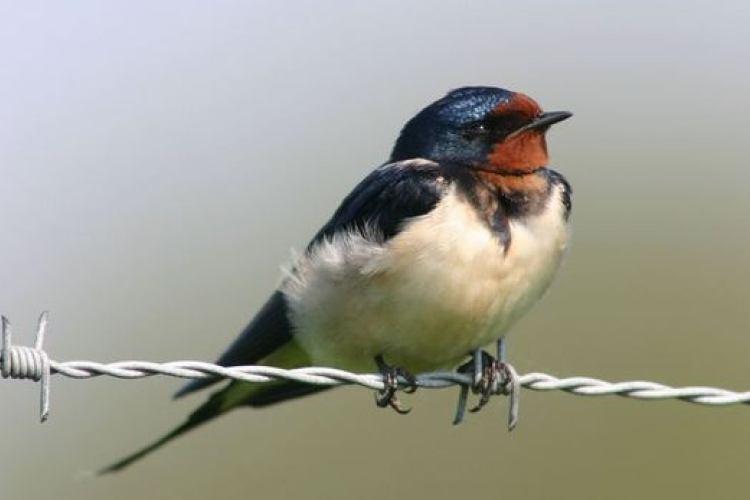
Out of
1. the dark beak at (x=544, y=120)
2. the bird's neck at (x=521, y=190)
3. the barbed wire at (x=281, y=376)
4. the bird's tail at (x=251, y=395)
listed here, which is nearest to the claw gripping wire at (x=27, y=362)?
the barbed wire at (x=281, y=376)

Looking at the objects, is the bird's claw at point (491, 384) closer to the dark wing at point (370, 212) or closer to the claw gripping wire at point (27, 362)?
the dark wing at point (370, 212)

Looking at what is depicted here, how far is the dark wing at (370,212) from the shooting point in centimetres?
396

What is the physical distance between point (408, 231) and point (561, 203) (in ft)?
1.22

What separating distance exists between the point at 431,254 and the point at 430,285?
6 cm

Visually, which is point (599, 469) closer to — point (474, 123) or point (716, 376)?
point (716, 376)

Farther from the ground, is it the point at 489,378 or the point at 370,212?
the point at 370,212

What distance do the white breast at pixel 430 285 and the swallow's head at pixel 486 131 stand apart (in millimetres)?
114

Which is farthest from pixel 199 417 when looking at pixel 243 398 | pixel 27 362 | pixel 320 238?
pixel 27 362

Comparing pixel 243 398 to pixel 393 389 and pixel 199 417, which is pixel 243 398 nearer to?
pixel 199 417

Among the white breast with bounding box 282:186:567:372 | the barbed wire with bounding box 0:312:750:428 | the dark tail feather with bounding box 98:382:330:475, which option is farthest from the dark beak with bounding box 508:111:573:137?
the dark tail feather with bounding box 98:382:330:475

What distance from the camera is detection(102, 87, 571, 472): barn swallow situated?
3.87 meters

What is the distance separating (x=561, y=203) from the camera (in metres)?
4.09

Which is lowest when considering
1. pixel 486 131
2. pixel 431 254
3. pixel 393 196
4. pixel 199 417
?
pixel 199 417

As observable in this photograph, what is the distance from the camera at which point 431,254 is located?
12.6ft
